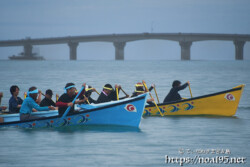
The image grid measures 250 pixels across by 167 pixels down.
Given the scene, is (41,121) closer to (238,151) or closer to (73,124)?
(73,124)

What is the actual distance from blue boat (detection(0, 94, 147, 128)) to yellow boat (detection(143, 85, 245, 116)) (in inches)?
142

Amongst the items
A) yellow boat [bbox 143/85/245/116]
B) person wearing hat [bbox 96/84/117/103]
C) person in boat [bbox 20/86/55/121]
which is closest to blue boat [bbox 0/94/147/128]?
person in boat [bbox 20/86/55/121]

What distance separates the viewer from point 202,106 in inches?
750

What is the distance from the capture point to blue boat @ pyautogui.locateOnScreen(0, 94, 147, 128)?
14.9 m

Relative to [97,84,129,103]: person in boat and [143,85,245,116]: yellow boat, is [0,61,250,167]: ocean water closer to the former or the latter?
[143,85,245,116]: yellow boat

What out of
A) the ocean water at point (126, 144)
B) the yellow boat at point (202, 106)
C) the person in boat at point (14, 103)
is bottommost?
the ocean water at point (126, 144)

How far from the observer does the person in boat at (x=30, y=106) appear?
14.6 meters

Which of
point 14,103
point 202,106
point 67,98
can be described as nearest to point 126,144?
point 67,98

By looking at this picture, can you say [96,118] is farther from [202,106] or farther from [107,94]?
[202,106]

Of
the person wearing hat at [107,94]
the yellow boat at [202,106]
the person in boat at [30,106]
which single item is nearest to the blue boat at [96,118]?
the person in boat at [30,106]

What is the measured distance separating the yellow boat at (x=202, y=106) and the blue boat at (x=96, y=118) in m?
3.62

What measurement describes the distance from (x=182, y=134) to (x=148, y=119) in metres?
3.06

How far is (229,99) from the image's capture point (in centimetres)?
1875

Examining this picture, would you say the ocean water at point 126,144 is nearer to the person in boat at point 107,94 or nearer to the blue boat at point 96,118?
the blue boat at point 96,118
